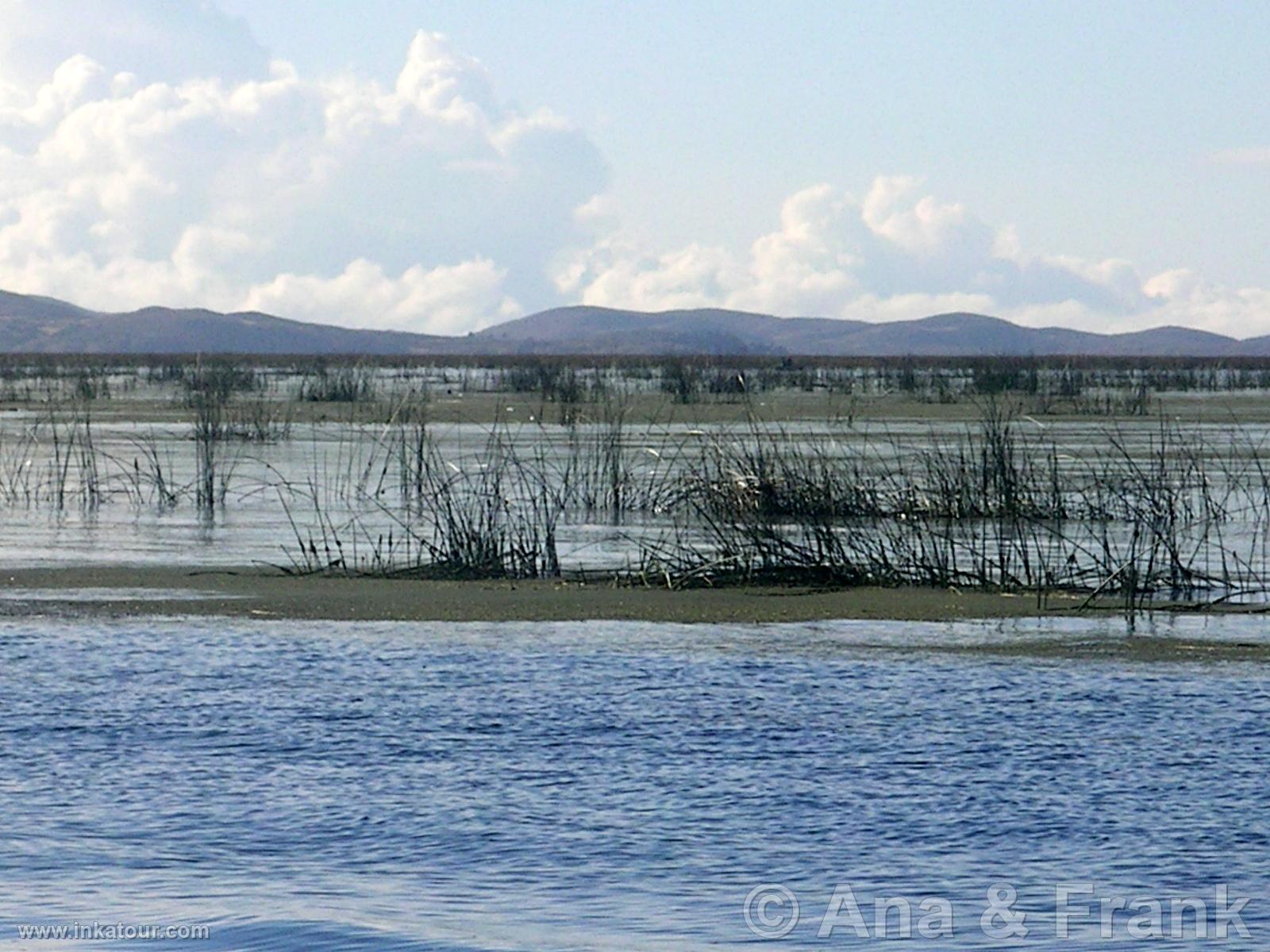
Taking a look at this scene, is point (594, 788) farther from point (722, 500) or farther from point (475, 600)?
point (722, 500)

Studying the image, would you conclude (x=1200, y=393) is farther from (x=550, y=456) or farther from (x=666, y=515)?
(x=666, y=515)

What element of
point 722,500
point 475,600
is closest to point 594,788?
point 475,600

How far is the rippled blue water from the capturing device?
234 inches

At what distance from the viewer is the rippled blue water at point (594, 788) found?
5.95 m

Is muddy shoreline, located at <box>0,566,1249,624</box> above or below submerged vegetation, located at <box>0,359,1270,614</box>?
below

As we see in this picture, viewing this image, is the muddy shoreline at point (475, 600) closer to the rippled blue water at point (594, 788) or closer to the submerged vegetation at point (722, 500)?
the submerged vegetation at point (722, 500)

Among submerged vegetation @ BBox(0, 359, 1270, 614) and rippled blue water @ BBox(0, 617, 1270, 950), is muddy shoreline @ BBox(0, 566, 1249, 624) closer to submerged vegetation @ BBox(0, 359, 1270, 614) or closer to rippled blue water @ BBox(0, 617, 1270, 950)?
submerged vegetation @ BBox(0, 359, 1270, 614)

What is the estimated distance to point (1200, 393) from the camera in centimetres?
5206

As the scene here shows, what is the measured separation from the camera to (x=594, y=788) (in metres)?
7.36

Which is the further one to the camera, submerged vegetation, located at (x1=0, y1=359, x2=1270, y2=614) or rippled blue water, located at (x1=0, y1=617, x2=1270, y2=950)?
submerged vegetation, located at (x1=0, y1=359, x2=1270, y2=614)

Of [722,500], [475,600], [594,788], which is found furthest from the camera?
[722,500]

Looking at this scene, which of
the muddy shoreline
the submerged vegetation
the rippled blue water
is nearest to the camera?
the rippled blue water

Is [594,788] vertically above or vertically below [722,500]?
below

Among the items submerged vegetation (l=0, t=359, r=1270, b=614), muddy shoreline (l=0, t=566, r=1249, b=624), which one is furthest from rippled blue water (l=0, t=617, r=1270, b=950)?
submerged vegetation (l=0, t=359, r=1270, b=614)
